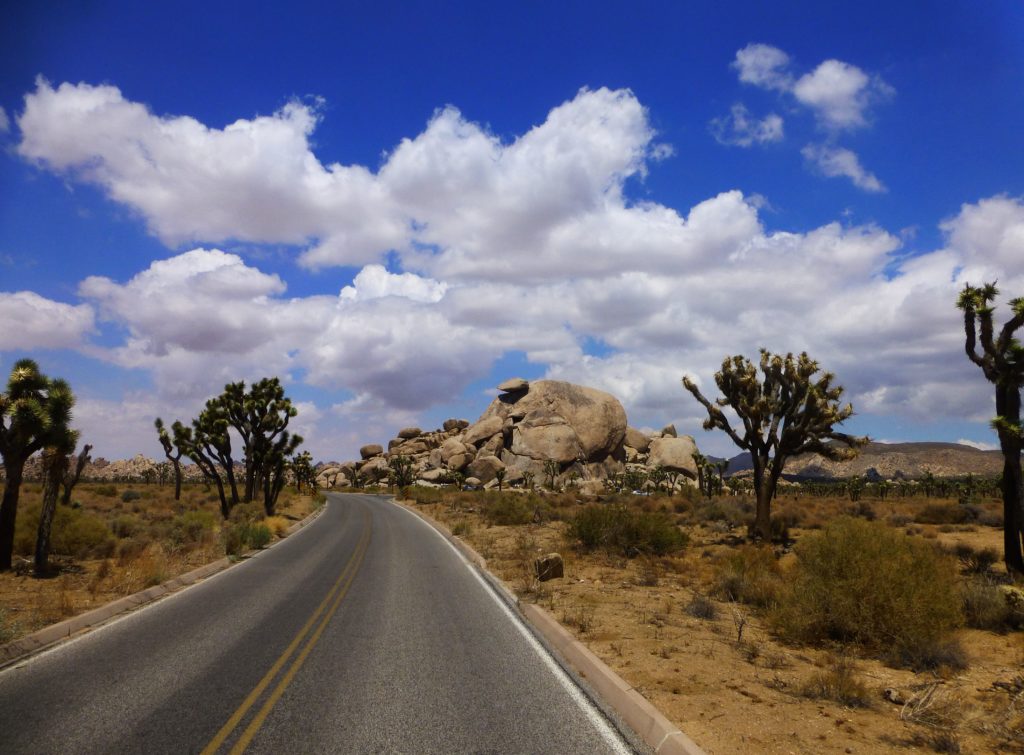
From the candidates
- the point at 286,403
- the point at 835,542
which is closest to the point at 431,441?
the point at 286,403

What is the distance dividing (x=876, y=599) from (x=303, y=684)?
8553mm

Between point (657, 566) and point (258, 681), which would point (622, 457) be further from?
point (258, 681)

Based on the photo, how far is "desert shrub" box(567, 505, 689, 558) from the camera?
20797 millimetres

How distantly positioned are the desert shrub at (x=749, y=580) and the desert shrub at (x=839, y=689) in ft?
16.3

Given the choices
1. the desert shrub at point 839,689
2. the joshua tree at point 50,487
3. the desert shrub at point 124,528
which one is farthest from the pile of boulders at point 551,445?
the desert shrub at point 839,689

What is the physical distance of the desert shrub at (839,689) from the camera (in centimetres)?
729

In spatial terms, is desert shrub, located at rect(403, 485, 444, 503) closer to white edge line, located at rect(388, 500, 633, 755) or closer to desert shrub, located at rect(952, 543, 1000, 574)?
desert shrub, located at rect(952, 543, 1000, 574)

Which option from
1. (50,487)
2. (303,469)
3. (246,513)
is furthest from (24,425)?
(303,469)

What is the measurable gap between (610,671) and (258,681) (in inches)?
169

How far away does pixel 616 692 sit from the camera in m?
7.25

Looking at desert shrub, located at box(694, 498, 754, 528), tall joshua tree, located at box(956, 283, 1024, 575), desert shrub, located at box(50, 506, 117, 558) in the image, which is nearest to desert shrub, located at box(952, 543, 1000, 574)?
tall joshua tree, located at box(956, 283, 1024, 575)

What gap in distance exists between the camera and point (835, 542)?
444 inches

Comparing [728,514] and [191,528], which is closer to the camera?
[191,528]

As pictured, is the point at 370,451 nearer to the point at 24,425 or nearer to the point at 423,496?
the point at 423,496
